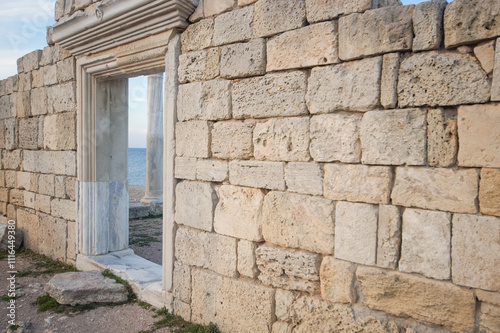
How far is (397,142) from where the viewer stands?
239 cm

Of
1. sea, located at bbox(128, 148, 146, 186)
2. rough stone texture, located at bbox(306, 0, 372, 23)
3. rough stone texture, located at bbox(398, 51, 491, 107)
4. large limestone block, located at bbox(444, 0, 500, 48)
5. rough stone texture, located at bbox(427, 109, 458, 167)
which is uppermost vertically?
rough stone texture, located at bbox(306, 0, 372, 23)

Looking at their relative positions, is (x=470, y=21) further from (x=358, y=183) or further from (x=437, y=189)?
(x=358, y=183)

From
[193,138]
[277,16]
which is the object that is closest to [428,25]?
[277,16]

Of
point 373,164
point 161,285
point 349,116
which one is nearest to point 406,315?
point 373,164

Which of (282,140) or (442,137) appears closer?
(442,137)

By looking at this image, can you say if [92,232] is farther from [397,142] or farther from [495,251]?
[495,251]

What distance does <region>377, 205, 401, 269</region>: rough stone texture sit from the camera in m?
2.41

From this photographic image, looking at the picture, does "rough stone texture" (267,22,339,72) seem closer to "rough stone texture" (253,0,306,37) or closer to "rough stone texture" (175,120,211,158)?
"rough stone texture" (253,0,306,37)

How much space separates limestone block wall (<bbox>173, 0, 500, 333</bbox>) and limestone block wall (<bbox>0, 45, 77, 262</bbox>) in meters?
2.59

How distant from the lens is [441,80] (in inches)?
88.0

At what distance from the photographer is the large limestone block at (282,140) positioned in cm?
285

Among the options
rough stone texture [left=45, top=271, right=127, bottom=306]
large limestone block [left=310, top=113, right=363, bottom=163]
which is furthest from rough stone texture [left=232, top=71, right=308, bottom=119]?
rough stone texture [left=45, top=271, right=127, bottom=306]

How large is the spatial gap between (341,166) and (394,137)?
0.43m

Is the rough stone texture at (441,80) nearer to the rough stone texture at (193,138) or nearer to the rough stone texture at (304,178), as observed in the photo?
the rough stone texture at (304,178)
